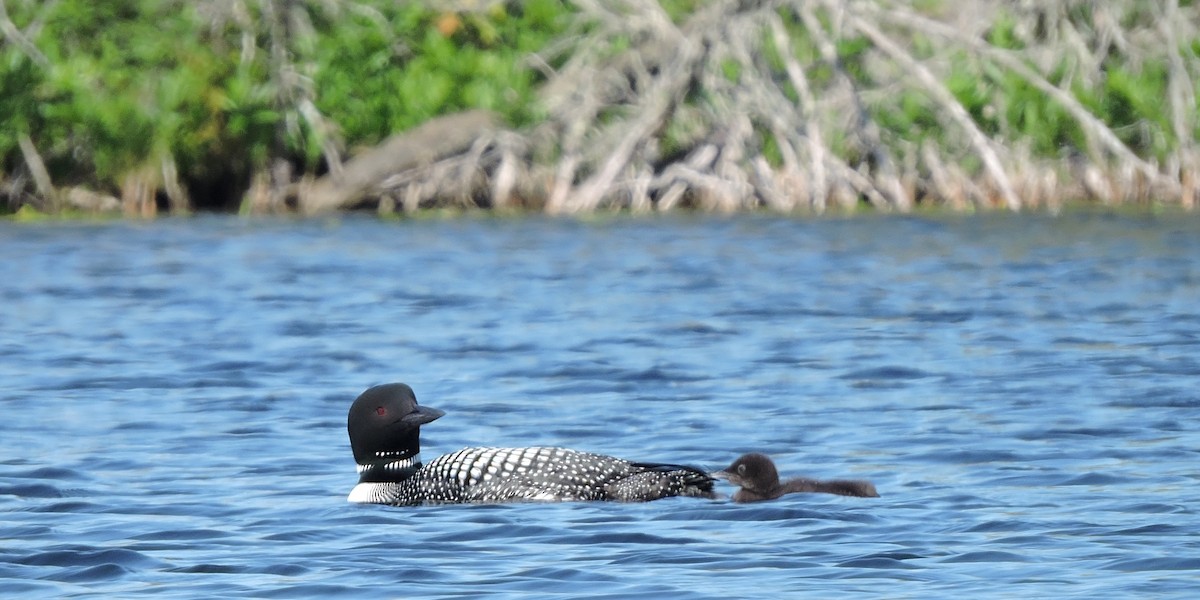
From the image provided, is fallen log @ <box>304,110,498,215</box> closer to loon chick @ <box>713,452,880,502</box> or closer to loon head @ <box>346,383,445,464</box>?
loon head @ <box>346,383,445,464</box>

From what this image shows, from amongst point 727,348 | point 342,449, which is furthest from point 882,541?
point 727,348

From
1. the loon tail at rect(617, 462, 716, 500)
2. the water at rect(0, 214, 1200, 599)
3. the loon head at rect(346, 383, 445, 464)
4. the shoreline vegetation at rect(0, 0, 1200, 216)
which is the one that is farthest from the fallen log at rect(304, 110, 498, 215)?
the loon tail at rect(617, 462, 716, 500)

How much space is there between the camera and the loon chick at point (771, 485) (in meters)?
7.56

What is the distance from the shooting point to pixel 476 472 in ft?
26.4

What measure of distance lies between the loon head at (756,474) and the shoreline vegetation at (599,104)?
14603 millimetres

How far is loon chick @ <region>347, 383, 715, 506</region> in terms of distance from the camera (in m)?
7.83

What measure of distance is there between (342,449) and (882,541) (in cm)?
323

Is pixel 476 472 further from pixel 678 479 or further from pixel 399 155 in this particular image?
pixel 399 155

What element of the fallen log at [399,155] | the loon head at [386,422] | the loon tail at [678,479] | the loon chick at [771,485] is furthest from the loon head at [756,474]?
the fallen log at [399,155]

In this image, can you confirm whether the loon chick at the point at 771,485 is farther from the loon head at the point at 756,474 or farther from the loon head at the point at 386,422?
the loon head at the point at 386,422

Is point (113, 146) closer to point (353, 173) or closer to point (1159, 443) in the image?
point (353, 173)

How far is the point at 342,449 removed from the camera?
9.45m

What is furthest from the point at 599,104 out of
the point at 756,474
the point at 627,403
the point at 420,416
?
the point at 756,474

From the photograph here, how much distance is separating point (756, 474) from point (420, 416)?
Result: 4.43ft
